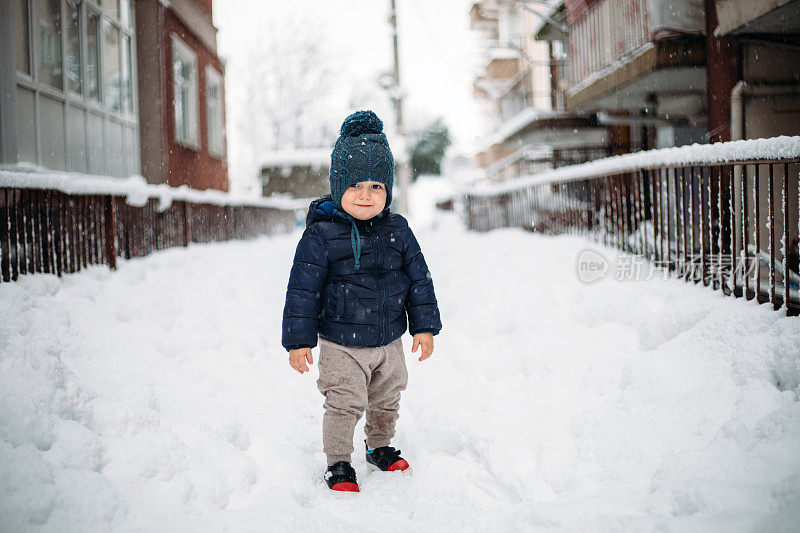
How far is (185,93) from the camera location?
12031 millimetres

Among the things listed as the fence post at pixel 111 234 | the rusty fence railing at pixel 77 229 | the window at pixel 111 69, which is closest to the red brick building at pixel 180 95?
the window at pixel 111 69

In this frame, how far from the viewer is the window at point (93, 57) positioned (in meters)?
8.22

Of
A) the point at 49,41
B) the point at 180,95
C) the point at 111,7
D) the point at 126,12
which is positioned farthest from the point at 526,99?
the point at 49,41

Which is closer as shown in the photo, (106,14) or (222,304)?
(222,304)

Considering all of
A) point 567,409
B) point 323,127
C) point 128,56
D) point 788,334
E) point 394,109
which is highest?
point 323,127

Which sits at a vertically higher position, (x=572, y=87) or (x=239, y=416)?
(x=572, y=87)

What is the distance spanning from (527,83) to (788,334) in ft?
63.8

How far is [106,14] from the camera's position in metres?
8.70

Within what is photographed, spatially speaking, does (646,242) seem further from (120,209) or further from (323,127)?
(323,127)

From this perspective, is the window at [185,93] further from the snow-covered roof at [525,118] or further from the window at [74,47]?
the snow-covered roof at [525,118]

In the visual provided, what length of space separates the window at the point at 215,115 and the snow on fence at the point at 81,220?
17.2ft

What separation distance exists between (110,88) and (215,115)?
539 cm

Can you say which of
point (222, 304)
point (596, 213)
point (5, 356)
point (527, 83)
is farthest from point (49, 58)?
point (527, 83)

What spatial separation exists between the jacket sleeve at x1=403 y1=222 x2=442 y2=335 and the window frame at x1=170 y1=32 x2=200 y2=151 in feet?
29.3
